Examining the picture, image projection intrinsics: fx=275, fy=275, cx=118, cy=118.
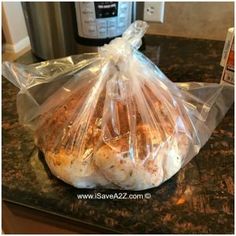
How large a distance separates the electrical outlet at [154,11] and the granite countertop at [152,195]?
18.8 inches

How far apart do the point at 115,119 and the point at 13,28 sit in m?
2.48

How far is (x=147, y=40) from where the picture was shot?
0.92 metres

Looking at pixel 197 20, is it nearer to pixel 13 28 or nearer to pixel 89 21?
pixel 89 21

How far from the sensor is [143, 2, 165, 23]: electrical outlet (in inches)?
33.7

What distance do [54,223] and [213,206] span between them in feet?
0.85

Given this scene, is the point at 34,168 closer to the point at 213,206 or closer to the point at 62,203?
the point at 62,203

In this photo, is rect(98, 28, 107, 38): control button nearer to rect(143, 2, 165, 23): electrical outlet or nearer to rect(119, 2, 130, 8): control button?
rect(119, 2, 130, 8): control button

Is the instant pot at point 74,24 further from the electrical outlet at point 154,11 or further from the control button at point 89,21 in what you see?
the electrical outlet at point 154,11

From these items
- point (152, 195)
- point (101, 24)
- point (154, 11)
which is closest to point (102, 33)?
point (101, 24)

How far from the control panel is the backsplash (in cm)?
22

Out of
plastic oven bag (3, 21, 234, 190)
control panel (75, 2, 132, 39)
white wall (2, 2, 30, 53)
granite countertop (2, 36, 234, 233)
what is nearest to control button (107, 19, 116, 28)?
control panel (75, 2, 132, 39)

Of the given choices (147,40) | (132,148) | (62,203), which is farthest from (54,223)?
(147,40)

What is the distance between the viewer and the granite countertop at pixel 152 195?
15.5 inches

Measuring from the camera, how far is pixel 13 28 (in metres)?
2.55
